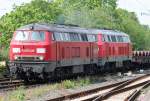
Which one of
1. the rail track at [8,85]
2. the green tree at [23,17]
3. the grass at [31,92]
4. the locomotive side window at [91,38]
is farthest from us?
the green tree at [23,17]

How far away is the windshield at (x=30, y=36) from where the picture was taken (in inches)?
972

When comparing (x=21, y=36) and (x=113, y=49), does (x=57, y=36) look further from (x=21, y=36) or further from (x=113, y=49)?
(x=113, y=49)

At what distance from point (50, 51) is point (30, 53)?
0.94m

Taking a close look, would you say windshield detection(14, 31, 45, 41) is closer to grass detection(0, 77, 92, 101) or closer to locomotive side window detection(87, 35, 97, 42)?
grass detection(0, 77, 92, 101)

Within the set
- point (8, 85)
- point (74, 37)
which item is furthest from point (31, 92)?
point (74, 37)

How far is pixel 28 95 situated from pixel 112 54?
51.5 ft

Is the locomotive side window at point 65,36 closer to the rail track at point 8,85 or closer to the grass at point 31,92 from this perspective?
the grass at point 31,92

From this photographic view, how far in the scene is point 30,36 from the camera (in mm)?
24859

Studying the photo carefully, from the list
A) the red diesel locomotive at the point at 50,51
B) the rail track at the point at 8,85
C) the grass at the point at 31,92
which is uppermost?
the red diesel locomotive at the point at 50,51

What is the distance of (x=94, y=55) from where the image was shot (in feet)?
101

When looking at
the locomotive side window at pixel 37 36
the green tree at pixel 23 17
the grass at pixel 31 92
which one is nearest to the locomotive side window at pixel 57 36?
the locomotive side window at pixel 37 36

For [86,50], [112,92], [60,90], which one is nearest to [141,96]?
[112,92]

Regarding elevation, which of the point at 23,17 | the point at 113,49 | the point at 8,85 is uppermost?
the point at 23,17

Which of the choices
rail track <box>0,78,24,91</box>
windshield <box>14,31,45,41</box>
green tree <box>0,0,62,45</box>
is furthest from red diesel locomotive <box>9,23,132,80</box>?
green tree <box>0,0,62,45</box>
